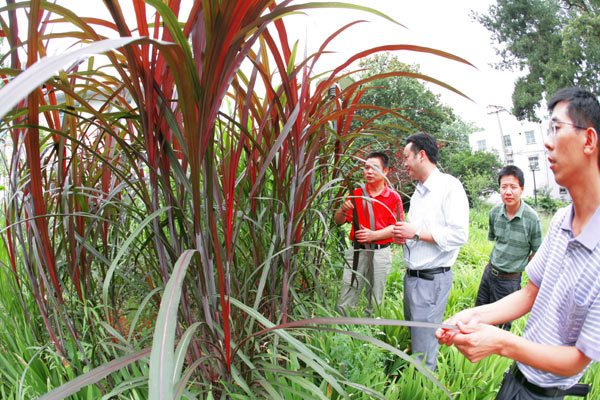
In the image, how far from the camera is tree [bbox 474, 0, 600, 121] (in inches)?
607

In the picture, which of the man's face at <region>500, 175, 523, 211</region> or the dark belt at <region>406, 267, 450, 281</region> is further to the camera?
the man's face at <region>500, 175, 523, 211</region>

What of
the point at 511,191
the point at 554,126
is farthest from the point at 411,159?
the point at 554,126

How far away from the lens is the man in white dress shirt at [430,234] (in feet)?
6.86

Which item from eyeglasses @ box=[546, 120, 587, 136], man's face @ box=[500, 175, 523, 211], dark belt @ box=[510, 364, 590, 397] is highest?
eyeglasses @ box=[546, 120, 587, 136]

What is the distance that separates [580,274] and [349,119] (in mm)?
1083

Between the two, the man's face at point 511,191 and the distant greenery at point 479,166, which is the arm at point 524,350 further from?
the distant greenery at point 479,166

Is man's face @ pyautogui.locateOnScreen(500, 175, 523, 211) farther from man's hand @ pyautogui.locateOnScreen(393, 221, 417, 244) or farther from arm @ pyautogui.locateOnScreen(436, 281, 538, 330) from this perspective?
arm @ pyautogui.locateOnScreen(436, 281, 538, 330)

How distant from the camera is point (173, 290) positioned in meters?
0.47

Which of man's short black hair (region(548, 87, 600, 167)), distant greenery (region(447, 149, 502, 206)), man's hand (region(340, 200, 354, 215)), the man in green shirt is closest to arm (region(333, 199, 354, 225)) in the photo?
man's hand (region(340, 200, 354, 215))

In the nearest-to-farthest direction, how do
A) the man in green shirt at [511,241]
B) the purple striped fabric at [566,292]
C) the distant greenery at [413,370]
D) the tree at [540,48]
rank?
the purple striped fabric at [566,292] < the distant greenery at [413,370] < the man in green shirt at [511,241] < the tree at [540,48]

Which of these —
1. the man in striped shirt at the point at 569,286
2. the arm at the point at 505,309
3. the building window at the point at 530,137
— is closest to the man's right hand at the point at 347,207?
the arm at the point at 505,309

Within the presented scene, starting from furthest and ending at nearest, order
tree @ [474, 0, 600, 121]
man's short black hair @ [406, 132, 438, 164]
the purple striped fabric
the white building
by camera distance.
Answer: the white building < tree @ [474, 0, 600, 121] < man's short black hair @ [406, 132, 438, 164] < the purple striped fabric

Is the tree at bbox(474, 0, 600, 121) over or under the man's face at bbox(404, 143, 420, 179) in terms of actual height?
over

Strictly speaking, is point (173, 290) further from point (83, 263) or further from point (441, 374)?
point (441, 374)
